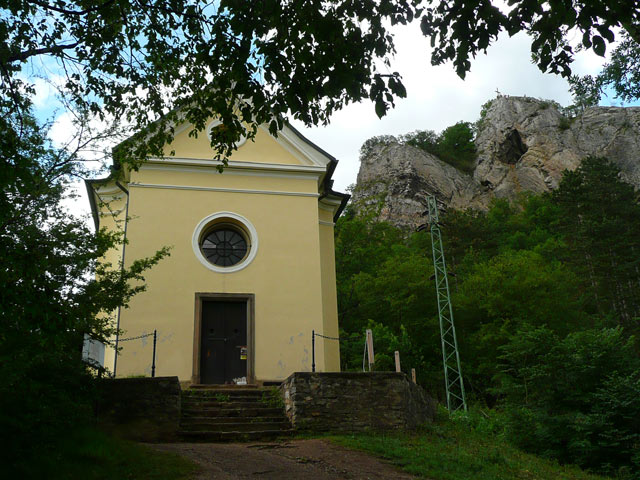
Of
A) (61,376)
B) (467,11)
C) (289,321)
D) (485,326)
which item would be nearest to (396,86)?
(467,11)

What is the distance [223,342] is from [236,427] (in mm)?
4184

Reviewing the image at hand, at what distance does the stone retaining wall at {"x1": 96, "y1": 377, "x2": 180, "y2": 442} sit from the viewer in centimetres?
1069

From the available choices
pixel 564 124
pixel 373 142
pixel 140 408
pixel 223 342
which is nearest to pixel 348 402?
pixel 140 408

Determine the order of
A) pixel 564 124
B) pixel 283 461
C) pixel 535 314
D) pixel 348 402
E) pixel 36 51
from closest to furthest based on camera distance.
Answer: pixel 36 51, pixel 283 461, pixel 348 402, pixel 535 314, pixel 564 124

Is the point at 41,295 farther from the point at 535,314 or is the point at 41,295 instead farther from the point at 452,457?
the point at 535,314

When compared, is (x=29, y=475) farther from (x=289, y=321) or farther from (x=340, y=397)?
(x=289, y=321)

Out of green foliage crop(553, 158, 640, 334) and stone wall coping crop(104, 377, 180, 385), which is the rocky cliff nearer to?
green foliage crop(553, 158, 640, 334)

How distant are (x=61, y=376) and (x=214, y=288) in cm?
669

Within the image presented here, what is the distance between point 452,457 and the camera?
934 cm

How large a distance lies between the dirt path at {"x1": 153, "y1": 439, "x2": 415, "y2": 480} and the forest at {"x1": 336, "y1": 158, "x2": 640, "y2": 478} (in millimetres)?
5861

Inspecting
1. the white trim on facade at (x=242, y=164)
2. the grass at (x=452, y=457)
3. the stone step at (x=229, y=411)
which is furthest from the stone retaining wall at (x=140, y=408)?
the white trim on facade at (x=242, y=164)

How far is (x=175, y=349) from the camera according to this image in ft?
48.0

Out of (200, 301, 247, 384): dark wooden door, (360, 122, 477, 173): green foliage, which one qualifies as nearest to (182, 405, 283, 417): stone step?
(200, 301, 247, 384): dark wooden door

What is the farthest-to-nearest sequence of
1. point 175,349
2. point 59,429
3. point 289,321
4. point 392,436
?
point 289,321 → point 175,349 → point 392,436 → point 59,429
